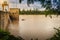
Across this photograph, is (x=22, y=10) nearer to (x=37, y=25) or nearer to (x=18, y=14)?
(x=18, y=14)

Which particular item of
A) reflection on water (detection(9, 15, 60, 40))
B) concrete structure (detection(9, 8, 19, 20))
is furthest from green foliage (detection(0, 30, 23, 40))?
concrete structure (detection(9, 8, 19, 20))

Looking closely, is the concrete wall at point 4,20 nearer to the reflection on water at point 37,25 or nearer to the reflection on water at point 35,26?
the reflection on water at point 35,26

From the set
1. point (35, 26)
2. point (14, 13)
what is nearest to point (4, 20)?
point (14, 13)

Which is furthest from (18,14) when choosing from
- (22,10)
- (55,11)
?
(55,11)

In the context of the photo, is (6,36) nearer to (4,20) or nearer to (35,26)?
(4,20)

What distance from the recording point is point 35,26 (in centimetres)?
239

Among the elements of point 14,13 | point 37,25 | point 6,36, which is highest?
point 14,13

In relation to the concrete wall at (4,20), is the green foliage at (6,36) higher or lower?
lower

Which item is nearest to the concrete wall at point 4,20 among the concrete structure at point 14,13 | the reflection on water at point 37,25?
the concrete structure at point 14,13

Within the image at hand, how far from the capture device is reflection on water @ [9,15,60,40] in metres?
2.37

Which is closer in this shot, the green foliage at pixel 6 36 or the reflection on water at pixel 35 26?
the green foliage at pixel 6 36

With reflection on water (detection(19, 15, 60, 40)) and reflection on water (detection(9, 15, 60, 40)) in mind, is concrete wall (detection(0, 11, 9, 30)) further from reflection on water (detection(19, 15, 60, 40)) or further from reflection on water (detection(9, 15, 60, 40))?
reflection on water (detection(19, 15, 60, 40))

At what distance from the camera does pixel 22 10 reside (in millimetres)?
2373

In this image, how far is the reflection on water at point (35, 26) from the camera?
2371 mm
